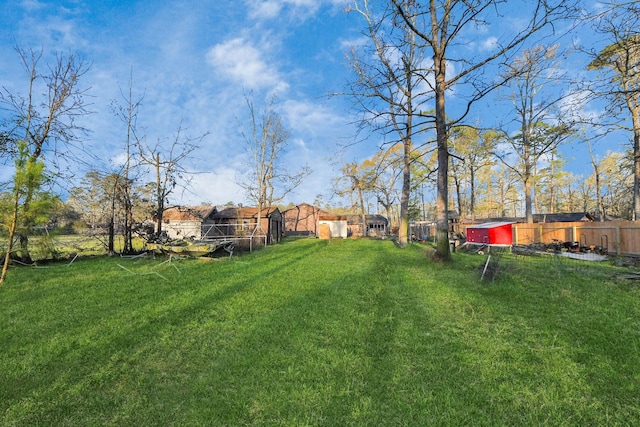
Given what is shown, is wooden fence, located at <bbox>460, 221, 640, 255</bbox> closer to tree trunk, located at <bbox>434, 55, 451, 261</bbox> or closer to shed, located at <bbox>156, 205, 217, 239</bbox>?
tree trunk, located at <bbox>434, 55, 451, 261</bbox>

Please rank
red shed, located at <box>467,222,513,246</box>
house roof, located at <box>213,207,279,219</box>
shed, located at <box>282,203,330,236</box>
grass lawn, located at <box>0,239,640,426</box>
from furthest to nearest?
shed, located at <box>282,203,330,236</box> → house roof, located at <box>213,207,279,219</box> → red shed, located at <box>467,222,513,246</box> → grass lawn, located at <box>0,239,640,426</box>

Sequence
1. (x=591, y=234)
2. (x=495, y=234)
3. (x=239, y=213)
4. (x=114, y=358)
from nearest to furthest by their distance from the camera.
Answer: (x=114, y=358), (x=591, y=234), (x=495, y=234), (x=239, y=213)

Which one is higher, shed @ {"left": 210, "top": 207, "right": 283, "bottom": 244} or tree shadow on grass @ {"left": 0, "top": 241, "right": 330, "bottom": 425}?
shed @ {"left": 210, "top": 207, "right": 283, "bottom": 244}

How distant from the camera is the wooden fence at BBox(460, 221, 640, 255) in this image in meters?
14.1

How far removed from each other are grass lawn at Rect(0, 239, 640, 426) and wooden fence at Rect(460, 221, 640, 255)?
11.1 meters

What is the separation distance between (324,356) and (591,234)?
20.1m

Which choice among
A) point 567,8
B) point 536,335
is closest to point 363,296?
point 536,335

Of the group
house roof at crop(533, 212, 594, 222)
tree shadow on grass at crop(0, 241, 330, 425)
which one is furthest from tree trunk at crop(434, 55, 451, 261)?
house roof at crop(533, 212, 594, 222)

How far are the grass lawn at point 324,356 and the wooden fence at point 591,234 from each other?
11.1 m

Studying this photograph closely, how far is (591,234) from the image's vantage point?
16.7m

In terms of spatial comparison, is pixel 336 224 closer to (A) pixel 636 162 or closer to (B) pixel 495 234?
(B) pixel 495 234

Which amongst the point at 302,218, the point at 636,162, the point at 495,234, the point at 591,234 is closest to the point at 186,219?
the point at 302,218

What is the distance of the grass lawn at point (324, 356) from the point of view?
8.05ft

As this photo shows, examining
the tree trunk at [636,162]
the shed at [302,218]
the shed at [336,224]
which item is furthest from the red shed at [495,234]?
the shed at [302,218]
